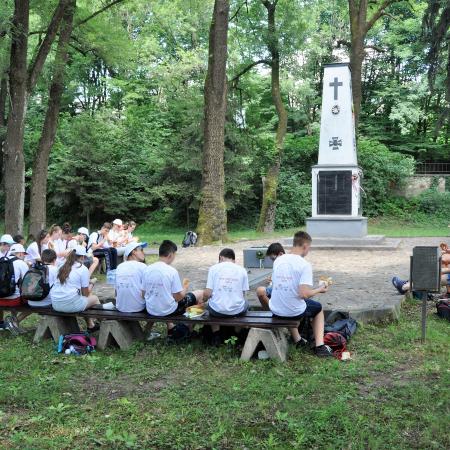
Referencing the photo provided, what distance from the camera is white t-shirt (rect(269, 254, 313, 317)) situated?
19.4 feet

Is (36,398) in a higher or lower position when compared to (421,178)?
lower

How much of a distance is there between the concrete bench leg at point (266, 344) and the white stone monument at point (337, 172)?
1203 cm

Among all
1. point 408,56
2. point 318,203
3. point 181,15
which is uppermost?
point 181,15

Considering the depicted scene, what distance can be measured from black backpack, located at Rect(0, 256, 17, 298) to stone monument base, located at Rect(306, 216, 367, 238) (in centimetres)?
1163

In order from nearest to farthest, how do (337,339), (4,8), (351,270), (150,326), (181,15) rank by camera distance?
1. (337,339)
2. (150,326)
3. (351,270)
4. (4,8)
5. (181,15)

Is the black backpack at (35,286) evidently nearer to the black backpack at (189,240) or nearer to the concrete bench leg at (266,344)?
the concrete bench leg at (266,344)

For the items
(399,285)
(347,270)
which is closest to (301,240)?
(399,285)

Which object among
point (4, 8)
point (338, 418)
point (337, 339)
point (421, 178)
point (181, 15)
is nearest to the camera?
point (338, 418)

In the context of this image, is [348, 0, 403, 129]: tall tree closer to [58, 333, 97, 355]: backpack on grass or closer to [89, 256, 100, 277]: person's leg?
[89, 256, 100, 277]: person's leg

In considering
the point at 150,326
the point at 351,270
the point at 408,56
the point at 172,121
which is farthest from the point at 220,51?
the point at 408,56

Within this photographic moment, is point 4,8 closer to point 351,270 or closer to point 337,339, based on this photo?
point 351,270

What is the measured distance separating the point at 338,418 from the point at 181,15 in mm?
35068

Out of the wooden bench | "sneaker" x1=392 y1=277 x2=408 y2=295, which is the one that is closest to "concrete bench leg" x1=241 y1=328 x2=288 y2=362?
the wooden bench

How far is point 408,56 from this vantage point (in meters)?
32.3
